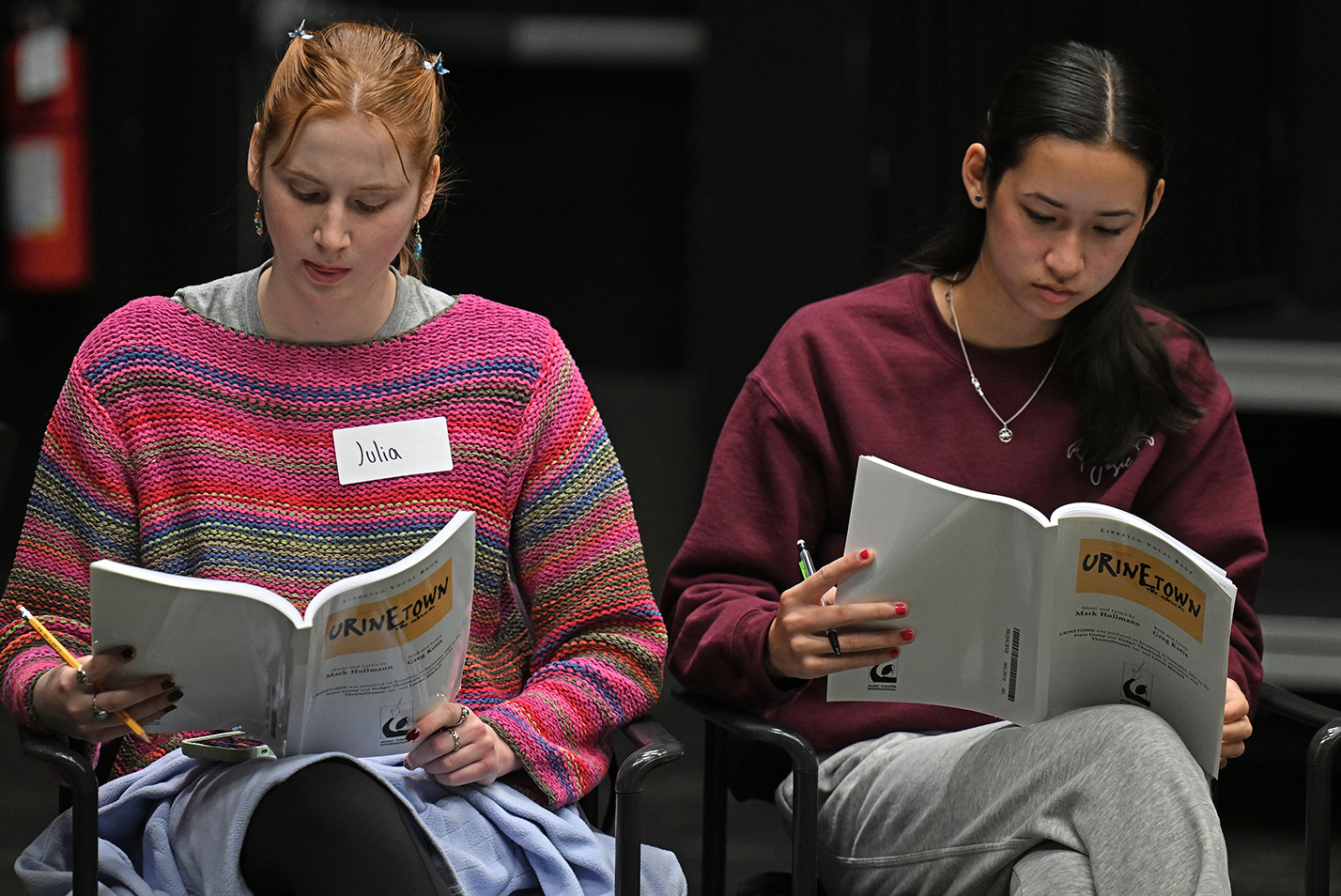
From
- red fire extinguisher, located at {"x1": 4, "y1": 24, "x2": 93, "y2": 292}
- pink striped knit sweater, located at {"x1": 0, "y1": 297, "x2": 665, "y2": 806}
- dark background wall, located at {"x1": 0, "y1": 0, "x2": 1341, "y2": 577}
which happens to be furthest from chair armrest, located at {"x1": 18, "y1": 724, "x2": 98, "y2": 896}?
red fire extinguisher, located at {"x1": 4, "y1": 24, "x2": 93, "y2": 292}

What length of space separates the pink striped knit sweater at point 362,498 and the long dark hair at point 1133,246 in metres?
0.60

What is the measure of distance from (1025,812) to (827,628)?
0.28 m

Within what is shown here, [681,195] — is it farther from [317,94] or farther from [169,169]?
[317,94]

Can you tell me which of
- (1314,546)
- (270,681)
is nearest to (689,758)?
(1314,546)

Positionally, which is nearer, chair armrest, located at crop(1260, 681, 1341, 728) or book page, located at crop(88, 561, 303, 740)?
book page, located at crop(88, 561, 303, 740)

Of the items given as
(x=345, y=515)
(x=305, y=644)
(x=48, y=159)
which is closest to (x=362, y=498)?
(x=345, y=515)

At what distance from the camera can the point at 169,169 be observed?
4168 millimetres

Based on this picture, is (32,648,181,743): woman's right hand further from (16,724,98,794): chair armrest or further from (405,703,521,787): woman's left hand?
(405,703,521,787): woman's left hand

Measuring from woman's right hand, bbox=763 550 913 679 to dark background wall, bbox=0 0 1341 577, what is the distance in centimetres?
151

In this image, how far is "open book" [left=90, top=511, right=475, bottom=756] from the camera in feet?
4.25

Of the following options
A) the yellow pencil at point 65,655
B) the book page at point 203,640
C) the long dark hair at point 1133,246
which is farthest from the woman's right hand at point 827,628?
the yellow pencil at point 65,655

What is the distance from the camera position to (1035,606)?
5.00 ft

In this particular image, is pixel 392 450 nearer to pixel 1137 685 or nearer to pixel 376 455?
pixel 376 455

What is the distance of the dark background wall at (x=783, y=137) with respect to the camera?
3.48 meters
